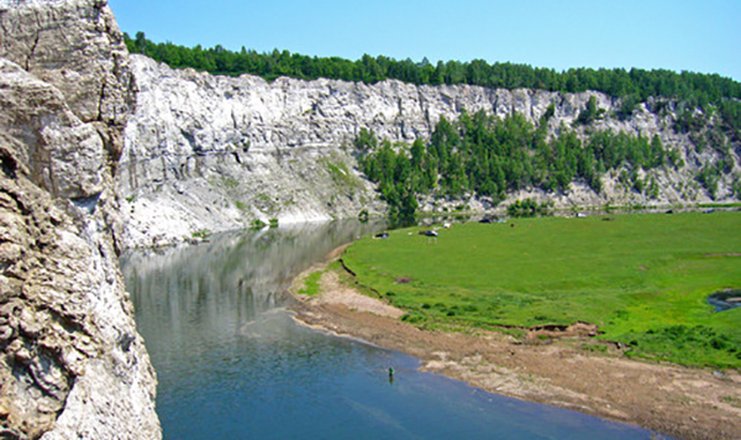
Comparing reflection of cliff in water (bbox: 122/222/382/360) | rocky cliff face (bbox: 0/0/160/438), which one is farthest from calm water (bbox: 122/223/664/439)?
rocky cliff face (bbox: 0/0/160/438)

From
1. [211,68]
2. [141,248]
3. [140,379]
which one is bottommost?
[141,248]

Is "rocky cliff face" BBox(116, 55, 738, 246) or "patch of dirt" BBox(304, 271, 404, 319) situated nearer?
"patch of dirt" BBox(304, 271, 404, 319)

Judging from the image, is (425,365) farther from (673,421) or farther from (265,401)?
(673,421)

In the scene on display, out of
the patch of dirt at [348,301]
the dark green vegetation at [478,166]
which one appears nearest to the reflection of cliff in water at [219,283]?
the patch of dirt at [348,301]

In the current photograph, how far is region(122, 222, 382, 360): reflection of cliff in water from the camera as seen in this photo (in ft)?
180

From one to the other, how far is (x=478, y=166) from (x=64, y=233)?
175 m

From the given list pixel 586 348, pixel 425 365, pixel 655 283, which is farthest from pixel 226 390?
pixel 655 283

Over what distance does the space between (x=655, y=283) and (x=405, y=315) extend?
25.7 m

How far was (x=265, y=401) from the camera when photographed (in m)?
38.3

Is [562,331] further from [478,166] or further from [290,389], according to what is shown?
[478,166]

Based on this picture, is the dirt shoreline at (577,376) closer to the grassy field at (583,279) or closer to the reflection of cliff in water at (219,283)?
the grassy field at (583,279)

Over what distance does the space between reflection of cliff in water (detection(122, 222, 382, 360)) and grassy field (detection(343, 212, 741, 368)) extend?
10582 millimetres

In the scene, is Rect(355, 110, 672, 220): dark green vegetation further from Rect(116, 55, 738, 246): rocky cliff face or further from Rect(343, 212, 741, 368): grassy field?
Rect(343, 212, 741, 368): grassy field

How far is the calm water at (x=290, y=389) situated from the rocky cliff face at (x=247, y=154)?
186 ft
